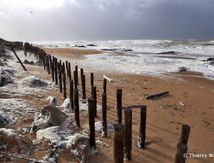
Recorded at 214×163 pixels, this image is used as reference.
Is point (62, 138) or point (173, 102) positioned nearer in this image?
point (62, 138)

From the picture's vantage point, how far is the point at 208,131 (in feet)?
34.6

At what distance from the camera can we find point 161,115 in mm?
12188

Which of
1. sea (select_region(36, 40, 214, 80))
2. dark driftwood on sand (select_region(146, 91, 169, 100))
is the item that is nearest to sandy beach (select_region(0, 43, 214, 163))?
dark driftwood on sand (select_region(146, 91, 169, 100))

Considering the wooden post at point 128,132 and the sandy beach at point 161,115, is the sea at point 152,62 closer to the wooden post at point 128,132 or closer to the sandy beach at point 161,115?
the sandy beach at point 161,115

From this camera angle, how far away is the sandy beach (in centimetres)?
839

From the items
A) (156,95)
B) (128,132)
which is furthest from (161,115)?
(128,132)

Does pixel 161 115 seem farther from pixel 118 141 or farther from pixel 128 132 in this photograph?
pixel 118 141

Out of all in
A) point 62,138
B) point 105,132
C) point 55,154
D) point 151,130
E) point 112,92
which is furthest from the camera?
point 112,92

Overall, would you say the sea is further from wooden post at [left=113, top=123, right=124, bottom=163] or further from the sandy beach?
wooden post at [left=113, top=123, right=124, bottom=163]

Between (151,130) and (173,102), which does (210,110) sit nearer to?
(173,102)

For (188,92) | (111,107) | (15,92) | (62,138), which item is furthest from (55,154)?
(188,92)

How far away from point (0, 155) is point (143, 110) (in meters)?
3.66

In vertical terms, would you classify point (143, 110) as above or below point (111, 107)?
above

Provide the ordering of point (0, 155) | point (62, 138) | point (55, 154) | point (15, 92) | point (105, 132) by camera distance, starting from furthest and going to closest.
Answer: point (15, 92)
point (105, 132)
point (62, 138)
point (55, 154)
point (0, 155)
